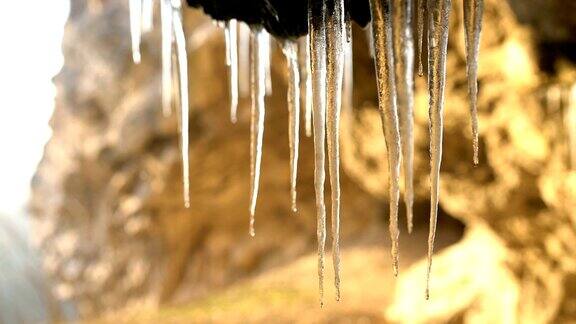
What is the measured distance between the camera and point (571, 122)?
140 inches

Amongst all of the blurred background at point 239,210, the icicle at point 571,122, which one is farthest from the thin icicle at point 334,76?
the blurred background at point 239,210

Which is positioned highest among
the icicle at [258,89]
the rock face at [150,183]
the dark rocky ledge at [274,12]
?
the dark rocky ledge at [274,12]

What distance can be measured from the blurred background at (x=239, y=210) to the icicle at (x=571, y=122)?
383 millimetres

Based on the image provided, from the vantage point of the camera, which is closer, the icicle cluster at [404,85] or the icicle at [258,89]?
the icicle cluster at [404,85]

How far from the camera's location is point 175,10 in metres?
2.64

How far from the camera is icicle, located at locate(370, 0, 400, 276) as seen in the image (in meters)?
1.96

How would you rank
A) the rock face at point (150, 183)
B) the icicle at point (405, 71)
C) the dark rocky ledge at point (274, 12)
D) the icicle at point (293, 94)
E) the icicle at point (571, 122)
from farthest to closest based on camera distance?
1. the rock face at point (150, 183)
2. the icicle at point (571, 122)
3. the icicle at point (293, 94)
4. the dark rocky ledge at point (274, 12)
5. the icicle at point (405, 71)

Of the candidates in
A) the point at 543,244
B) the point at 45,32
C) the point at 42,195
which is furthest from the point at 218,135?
the point at 45,32

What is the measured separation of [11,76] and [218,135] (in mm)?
10285

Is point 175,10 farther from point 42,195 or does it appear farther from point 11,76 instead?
point 11,76

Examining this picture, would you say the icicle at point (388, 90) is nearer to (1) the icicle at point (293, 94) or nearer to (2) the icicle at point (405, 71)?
(2) the icicle at point (405, 71)

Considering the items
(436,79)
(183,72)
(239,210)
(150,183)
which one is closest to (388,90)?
(436,79)

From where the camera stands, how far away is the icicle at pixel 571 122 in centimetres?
355

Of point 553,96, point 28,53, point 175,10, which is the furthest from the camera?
point 28,53
